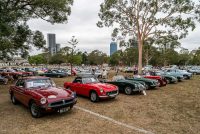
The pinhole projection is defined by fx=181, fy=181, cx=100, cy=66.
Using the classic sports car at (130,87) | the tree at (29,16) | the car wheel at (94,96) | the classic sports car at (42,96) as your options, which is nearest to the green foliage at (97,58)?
the tree at (29,16)

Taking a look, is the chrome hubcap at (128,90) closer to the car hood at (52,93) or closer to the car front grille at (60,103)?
the car hood at (52,93)

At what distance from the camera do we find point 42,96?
22.9 feet

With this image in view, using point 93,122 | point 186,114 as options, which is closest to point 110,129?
point 93,122

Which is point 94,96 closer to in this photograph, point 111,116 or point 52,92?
point 111,116

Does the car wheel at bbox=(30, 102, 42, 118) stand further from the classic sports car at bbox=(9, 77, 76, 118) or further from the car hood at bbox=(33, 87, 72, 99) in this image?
the car hood at bbox=(33, 87, 72, 99)

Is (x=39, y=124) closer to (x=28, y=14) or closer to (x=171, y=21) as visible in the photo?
(x=28, y=14)

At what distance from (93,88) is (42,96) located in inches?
142

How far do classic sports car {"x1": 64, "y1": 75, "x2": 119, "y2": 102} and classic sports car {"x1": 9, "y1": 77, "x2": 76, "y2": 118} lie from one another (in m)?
2.26

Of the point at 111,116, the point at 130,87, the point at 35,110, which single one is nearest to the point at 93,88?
the point at 111,116

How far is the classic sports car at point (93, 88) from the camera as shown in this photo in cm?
974

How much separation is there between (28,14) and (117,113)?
16.7 m

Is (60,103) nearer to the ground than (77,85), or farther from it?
nearer to the ground

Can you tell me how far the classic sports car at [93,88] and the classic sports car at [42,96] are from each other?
2.26m

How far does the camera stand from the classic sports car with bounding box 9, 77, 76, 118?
6914 mm
